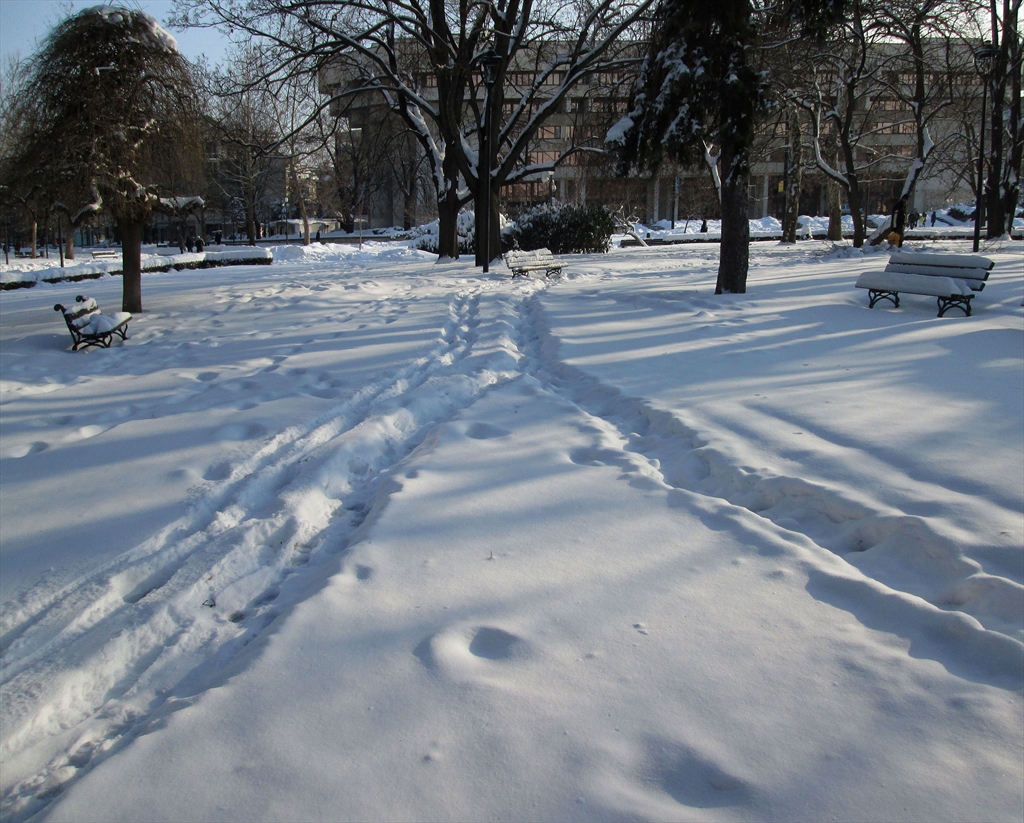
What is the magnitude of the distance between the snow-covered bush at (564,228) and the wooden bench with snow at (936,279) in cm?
1820

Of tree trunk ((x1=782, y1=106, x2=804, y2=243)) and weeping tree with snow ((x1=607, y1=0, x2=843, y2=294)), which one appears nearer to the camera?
weeping tree with snow ((x1=607, y1=0, x2=843, y2=294))

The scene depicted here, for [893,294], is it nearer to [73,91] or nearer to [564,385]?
[564,385]

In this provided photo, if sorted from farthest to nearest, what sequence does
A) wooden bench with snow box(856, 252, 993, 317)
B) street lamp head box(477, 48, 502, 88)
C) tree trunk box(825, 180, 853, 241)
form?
tree trunk box(825, 180, 853, 241), street lamp head box(477, 48, 502, 88), wooden bench with snow box(856, 252, 993, 317)

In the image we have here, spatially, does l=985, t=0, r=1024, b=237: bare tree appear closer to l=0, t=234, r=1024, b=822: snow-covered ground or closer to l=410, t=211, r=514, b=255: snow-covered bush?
l=410, t=211, r=514, b=255: snow-covered bush

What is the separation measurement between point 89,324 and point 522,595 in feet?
30.2

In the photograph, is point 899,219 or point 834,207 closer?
point 899,219

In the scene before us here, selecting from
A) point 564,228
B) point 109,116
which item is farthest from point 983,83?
point 109,116

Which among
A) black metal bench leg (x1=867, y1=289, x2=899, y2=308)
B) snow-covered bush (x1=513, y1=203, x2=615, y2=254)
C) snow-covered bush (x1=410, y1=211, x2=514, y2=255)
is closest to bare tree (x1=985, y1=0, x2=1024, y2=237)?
snow-covered bush (x1=513, y1=203, x2=615, y2=254)

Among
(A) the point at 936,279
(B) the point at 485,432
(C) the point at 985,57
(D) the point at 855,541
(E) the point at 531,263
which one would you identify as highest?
(C) the point at 985,57

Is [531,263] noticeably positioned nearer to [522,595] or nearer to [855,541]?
[855,541]

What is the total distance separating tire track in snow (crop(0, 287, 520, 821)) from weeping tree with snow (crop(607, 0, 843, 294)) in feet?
29.7

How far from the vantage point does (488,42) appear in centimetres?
2300

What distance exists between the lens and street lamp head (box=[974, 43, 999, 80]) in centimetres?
1989

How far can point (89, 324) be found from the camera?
10.1m
